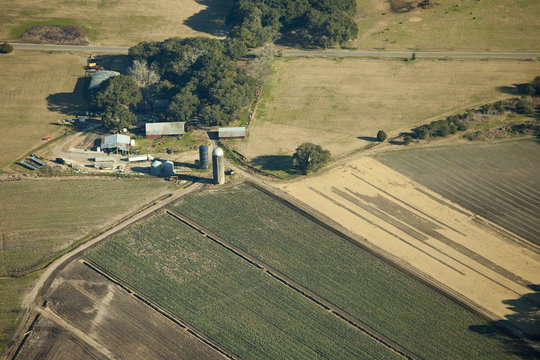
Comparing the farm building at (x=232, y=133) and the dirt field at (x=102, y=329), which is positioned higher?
the farm building at (x=232, y=133)

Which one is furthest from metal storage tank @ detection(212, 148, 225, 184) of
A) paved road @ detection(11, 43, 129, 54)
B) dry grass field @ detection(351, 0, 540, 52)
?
dry grass field @ detection(351, 0, 540, 52)

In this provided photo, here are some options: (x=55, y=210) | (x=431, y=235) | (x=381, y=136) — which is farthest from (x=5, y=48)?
(x=431, y=235)

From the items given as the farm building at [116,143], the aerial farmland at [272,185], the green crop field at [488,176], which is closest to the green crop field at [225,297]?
the aerial farmland at [272,185]

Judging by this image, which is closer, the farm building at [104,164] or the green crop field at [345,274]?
the green crop field at [345,274]

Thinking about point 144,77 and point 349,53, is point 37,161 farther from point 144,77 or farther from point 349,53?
point 349,53

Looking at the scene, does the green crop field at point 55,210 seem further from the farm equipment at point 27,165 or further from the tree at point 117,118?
the tree at point 117,118

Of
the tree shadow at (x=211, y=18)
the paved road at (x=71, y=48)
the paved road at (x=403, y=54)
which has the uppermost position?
the tree shadow at (x=211, y=18)

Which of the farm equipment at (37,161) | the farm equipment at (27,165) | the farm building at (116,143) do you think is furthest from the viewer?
the farm building at (116,143)

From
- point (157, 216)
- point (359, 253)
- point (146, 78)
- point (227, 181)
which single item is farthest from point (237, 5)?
point (359, 253)
